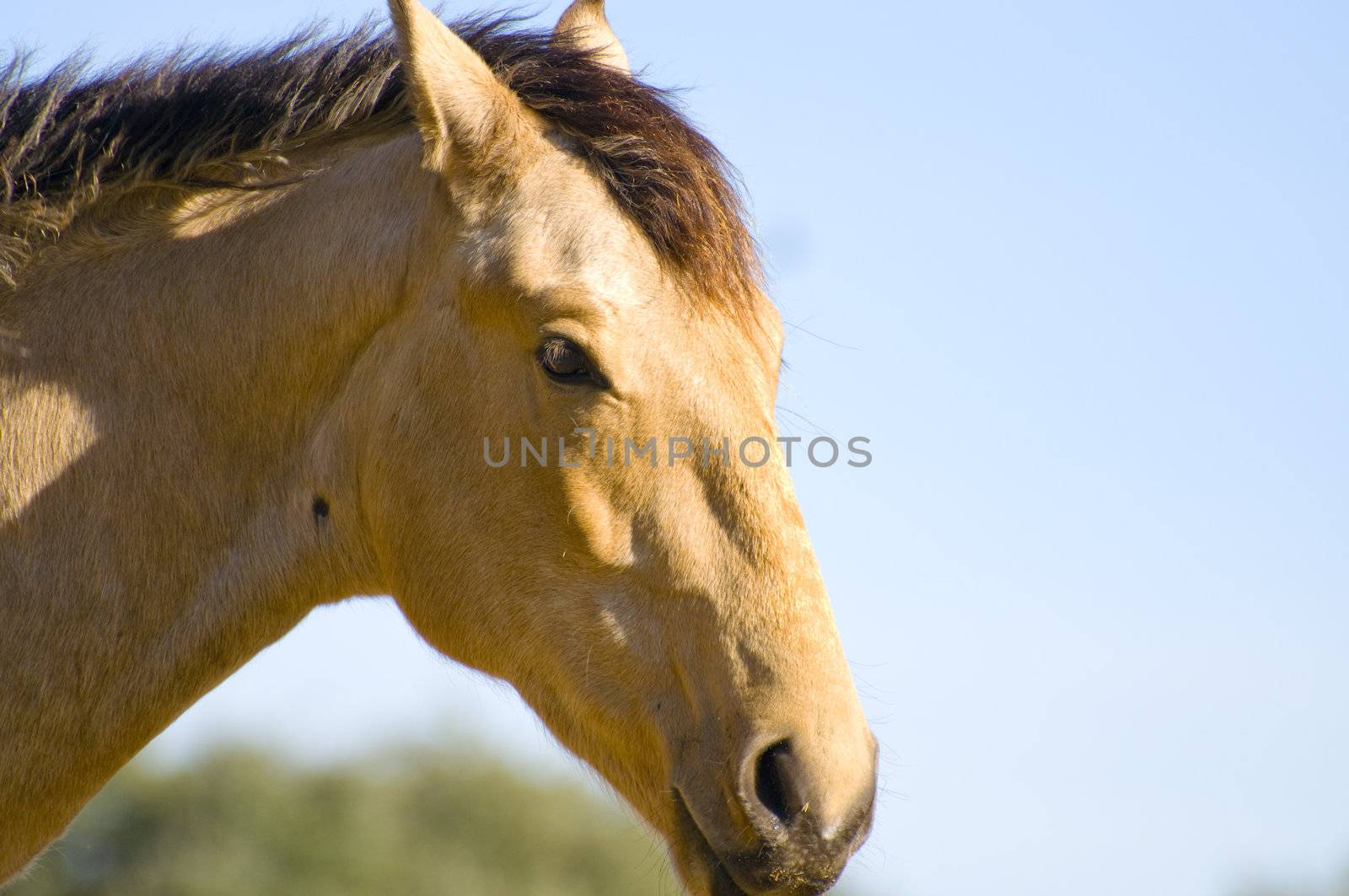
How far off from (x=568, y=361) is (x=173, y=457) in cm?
109

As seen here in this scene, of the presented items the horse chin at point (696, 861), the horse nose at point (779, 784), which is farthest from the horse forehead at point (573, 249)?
the horse chin at point (696, 861)

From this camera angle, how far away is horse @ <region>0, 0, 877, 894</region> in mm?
3004

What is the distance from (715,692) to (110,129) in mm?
2353

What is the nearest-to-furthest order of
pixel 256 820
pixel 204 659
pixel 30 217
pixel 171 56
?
1. pixel 204 659
2. pixel 30 217
3. pixel 171 56
4. pixel 256 820

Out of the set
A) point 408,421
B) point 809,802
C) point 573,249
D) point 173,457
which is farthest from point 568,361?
point 809,802

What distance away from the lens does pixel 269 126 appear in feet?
11.5

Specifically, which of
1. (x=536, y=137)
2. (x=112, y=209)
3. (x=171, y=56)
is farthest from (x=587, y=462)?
(x=171, y=56)

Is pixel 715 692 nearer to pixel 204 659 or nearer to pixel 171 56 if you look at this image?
pixel 204 659

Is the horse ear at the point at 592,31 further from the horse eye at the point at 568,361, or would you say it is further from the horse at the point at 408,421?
the horse eye at the point at 568,361

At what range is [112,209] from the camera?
3477 millimetres

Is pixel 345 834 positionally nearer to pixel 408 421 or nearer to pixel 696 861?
pixel 408 421

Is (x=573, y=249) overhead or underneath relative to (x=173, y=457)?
overhead

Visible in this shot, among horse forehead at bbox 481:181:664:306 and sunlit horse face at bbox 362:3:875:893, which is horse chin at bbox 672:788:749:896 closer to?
sunlit horse face at bbox 362:3:875:893

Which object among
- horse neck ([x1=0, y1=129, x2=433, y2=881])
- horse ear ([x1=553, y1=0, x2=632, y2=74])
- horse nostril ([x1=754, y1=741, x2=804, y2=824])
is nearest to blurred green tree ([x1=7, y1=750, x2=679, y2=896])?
horse ear ([x1=553, y1=0, x2=632, y2=74])
